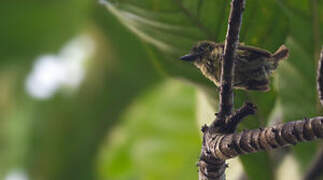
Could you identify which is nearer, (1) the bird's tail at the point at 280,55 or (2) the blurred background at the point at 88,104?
(1) the bird's tail at the point at 280,55

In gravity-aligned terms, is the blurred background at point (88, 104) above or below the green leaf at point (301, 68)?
above

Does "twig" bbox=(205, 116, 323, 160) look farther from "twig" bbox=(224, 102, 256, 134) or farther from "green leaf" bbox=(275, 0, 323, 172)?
"green leaf" bbox=(275, 0, 323, 172)

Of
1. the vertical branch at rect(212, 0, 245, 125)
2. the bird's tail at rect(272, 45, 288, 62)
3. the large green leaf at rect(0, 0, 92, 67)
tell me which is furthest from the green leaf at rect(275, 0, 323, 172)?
the large green leaf at rect(0, 0, 92, 67)

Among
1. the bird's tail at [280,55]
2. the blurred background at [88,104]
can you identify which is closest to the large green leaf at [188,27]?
the bird's tail at [280,55]

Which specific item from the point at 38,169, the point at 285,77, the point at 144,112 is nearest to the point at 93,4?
the point at 144,112

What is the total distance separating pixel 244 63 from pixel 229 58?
86 millimetres

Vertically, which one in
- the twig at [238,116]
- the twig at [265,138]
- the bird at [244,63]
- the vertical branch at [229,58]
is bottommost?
the twig at [265,138]

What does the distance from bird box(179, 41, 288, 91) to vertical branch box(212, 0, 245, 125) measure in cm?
5

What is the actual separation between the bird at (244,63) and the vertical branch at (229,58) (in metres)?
0.05

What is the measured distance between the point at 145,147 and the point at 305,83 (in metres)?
1.25

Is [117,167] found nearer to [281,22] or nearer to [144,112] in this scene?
[144,112]

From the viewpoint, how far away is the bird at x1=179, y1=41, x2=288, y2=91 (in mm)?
896

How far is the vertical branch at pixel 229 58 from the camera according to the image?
78 cm

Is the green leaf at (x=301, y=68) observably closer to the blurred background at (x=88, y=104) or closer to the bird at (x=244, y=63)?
the bird at (x=244, y=63)
